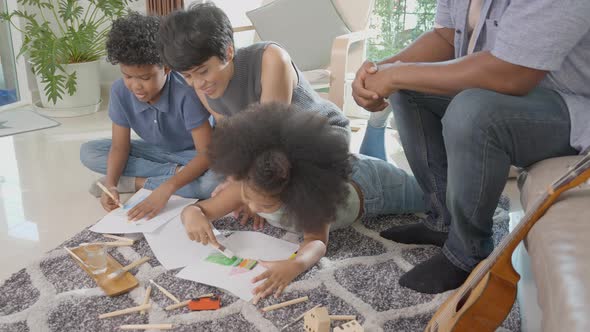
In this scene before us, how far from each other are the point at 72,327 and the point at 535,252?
93 cm

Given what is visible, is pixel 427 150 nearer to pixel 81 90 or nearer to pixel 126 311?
pixel 126 311

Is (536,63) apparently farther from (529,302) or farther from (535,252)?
(529,302)

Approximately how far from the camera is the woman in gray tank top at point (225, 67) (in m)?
1.44

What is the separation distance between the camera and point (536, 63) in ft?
3.44

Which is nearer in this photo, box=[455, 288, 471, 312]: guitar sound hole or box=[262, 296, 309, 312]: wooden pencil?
box=[455, 288, 471, 312]: guitar sound hole

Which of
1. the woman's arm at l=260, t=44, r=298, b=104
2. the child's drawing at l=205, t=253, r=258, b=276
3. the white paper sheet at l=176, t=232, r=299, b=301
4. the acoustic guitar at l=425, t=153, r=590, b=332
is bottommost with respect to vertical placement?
the white paper sheet at l=176, t=232, r=299, b=301

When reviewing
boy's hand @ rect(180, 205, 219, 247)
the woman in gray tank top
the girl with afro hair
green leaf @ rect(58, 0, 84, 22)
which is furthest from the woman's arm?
green leaf @ rect(58, 0, 84, 22)

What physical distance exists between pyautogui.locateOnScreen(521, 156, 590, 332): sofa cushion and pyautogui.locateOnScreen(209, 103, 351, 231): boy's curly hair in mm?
426

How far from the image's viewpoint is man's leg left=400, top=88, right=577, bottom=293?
1104mm

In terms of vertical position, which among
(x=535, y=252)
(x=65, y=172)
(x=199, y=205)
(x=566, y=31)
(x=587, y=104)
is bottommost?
(x=65, y=172)

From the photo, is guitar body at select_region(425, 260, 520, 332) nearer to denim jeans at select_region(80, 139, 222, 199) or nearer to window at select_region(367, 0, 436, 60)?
denim jeans at select_region(80, 139, 222, 199)

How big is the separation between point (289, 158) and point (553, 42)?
55cm

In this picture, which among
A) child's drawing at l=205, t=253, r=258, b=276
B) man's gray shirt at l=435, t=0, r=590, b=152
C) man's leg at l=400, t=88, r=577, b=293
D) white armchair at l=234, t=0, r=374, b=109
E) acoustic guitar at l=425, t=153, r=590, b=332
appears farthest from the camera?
white armchair at l=234, t=0, r=374, b=109

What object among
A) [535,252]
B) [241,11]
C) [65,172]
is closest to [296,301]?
[535,252]
